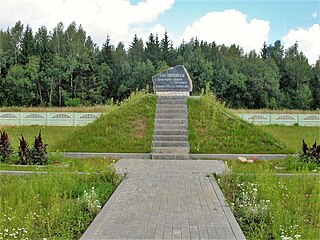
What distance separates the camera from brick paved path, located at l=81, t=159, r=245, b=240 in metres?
4.98

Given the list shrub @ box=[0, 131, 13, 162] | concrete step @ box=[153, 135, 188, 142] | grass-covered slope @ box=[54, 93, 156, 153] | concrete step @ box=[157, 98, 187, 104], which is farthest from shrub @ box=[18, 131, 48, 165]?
concrete step @ box=[157, 98, 187, 104]

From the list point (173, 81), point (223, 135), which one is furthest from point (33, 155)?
point (173, 81)

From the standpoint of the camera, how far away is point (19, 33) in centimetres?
5066

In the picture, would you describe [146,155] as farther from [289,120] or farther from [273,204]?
[289,120]

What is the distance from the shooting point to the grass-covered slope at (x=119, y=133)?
12.6m

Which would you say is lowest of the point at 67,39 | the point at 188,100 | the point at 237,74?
the point at 188,100

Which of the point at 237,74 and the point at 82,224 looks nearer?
the point at 82,224

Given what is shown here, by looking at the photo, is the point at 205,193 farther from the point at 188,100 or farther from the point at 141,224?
the point at 188,100

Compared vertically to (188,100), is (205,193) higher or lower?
lower

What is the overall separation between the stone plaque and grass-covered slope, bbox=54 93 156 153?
1.12m

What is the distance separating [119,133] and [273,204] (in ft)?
26.2

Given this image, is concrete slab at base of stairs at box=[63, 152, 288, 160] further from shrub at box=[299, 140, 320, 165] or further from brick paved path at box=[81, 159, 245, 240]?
brick paved path at box=[81, 159, 245, 240]

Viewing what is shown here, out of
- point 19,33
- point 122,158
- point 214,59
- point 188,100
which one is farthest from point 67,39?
point 122,158

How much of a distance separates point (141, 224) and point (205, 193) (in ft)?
6.83
